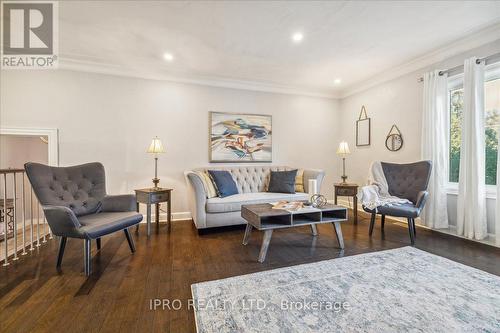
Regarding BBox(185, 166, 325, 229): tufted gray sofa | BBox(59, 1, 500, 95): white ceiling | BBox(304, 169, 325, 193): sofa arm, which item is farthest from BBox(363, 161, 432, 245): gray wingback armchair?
BBox(59, 1, 500, 95): white ceiling

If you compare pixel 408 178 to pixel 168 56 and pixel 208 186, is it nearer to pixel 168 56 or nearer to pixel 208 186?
pixel 208 186

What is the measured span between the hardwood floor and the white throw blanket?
446 millimetres

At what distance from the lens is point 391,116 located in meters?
4.00

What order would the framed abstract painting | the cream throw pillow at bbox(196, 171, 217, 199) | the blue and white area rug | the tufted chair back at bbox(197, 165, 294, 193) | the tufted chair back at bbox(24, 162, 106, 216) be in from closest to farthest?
the blue and white area rug, the tufted chair back at bbox(24, 162, 106, 216), the cream throw pillow at bbox(196, 171, 217, 199), the tufted chair back at bbox(197, 165, 294, 193), the framed abstract painting

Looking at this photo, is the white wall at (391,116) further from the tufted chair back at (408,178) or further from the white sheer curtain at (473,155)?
the tufted chair back at (408,178)

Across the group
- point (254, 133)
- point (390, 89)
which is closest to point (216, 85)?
point (254, 133)

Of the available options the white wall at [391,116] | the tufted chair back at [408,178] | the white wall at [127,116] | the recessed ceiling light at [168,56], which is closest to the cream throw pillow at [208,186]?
the white wall at [127,116]

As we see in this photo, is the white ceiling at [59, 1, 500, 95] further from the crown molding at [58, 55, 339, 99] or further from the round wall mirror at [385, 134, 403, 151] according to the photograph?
the round wall mirror at [385, 134, 403, 151]

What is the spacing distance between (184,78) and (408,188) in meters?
3.96

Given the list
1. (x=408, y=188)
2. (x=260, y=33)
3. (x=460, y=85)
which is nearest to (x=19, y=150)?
(x=260, y=33)

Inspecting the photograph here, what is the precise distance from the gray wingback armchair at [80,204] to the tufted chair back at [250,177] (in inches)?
64.5

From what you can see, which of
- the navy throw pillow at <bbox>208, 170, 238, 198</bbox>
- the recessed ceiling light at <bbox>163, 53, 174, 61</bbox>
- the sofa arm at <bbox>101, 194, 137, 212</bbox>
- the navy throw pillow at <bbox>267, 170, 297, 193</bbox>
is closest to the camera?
the sofa arm at <bbox>101, 194, 137, 212</bbox>

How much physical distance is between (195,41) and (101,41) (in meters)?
1.19

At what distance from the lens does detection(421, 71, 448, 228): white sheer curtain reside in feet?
10.5
